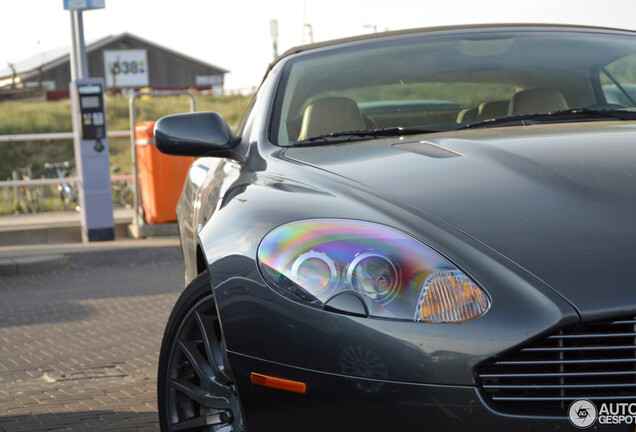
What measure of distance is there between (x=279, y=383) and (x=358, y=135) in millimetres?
1241

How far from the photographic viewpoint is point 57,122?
5062 cm

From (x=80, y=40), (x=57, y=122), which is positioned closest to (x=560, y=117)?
(x=80, y=40)

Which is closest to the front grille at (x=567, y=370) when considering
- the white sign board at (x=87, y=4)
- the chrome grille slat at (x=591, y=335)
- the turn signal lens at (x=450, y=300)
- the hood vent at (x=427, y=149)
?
the chrome grille slat at (x=591, y=335)

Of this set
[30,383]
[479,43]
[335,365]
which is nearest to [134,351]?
[30,383]

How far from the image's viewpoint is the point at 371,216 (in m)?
2.37

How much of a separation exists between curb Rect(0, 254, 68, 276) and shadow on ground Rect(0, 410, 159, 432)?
5.19m

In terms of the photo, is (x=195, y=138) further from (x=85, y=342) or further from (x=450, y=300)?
(x=85, y=342)

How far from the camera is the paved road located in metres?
4.19

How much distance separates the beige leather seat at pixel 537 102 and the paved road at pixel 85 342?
6.32ft

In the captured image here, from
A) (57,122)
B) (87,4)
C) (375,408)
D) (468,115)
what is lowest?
(57,122)

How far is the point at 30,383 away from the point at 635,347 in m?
3.57

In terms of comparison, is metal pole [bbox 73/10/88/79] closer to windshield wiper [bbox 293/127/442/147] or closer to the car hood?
windshield wiper [bbox 293/127/442/147]

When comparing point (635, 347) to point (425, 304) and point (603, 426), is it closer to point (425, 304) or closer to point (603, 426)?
point (603, 426)

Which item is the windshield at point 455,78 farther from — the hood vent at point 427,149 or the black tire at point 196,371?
the black tire at point 196,371
